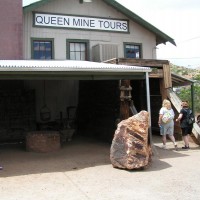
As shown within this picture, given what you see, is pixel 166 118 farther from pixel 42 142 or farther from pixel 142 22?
pixel 142 22

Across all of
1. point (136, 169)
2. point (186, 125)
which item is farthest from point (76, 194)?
point (186, 125)

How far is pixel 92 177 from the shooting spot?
7680 mm

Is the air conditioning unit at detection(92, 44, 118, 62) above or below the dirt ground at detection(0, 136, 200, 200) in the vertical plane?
above

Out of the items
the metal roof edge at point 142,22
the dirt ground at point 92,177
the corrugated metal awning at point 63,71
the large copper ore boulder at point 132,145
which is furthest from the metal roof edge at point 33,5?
the large copper ore boulder at point 132,145

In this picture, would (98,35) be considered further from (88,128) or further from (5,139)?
(5,139)

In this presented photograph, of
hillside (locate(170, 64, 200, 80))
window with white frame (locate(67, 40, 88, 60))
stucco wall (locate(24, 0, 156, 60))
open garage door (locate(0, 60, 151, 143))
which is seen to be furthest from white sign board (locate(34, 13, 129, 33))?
hillside (locate(170, 64, 200, 80))

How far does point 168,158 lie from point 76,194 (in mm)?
4114

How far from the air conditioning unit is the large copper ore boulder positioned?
5953 millimetres

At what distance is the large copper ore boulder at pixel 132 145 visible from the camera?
27.1ft

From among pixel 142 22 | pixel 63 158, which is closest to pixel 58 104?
pixel 63 158

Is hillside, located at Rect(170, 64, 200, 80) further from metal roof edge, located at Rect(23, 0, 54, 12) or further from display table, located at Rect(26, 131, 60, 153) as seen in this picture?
display table, located at Rect(26, 131, 60, 153)

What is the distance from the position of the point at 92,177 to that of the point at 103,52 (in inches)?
302

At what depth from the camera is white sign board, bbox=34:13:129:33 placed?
14.2 m

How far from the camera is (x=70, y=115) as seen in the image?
49.4 ft
